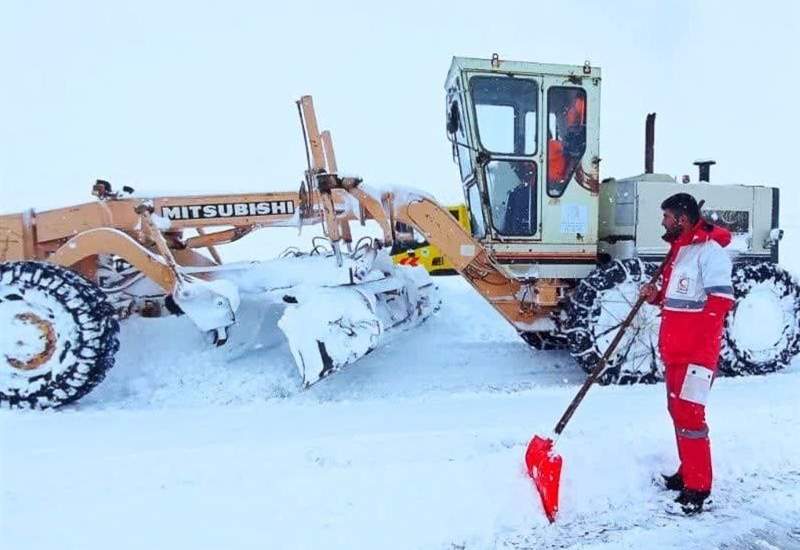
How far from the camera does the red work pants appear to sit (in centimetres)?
316

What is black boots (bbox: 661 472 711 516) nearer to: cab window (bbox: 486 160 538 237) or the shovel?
the shovel

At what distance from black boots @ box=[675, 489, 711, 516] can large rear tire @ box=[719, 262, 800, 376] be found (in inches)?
109

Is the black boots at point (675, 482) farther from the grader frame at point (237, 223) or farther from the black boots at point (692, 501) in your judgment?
the grader frame at point (237, 223)

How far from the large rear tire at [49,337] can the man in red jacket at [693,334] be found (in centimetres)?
378

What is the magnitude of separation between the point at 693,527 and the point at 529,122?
3.69 metres

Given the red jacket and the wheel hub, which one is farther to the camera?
the wheel hub

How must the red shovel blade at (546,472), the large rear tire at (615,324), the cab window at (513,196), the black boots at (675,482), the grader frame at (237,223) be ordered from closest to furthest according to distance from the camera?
the red shovel blade at (546,472) < the black boots at (675,482) < the grader frame at (237,223) < the large rear tire at (615,324) < the cab window at (513,196)

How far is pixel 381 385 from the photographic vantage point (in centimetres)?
549

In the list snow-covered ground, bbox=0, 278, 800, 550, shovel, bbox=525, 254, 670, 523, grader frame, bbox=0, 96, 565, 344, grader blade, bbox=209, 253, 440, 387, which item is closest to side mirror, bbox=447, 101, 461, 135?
grader frame, bbox=0, 96, 565, 344

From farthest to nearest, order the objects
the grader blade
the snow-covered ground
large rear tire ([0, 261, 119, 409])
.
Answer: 1. the grader blade
2. large rear tire ([0, 261, 119, 409])
3. the snow-covered ground

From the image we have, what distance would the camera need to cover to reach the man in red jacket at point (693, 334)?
10.4 ft

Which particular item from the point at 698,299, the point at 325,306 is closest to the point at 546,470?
the point at 698,299

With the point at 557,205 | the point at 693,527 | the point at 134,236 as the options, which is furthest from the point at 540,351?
the point at 134,236

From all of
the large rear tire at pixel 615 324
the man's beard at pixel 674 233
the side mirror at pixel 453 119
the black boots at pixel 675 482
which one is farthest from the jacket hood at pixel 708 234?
the side mirror at pixel 453 119
